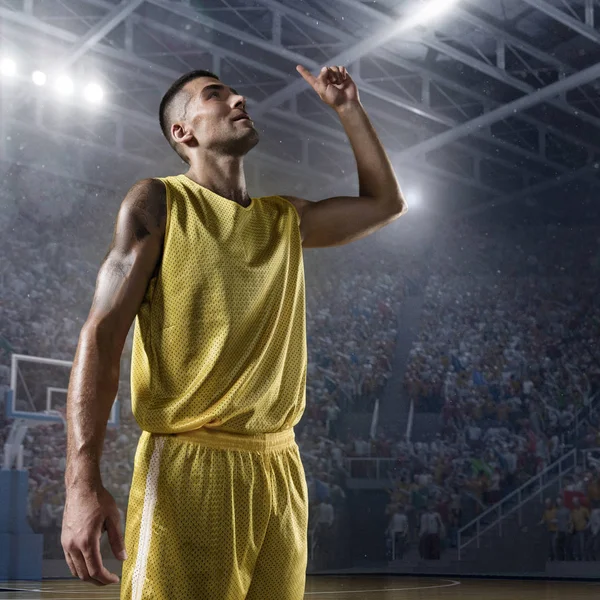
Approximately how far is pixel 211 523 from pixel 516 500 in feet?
24.8

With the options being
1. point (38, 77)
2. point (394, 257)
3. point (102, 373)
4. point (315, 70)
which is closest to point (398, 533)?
point (394, 257)

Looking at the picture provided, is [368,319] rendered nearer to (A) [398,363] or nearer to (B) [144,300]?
(A) [398,363]

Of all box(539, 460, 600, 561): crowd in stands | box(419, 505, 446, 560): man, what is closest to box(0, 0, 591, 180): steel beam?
box(539, 460, 600, 561): crowd in stands

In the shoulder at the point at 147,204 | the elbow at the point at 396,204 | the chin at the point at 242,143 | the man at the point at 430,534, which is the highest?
the chin at the point at 242,143

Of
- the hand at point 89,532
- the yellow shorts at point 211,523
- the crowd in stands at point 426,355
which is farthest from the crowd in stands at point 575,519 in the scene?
the hand at point 89,532

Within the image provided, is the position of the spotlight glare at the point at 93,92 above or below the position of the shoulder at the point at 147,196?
above

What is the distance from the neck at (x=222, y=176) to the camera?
1.39 metres

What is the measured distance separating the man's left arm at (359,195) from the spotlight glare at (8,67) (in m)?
Answer: 7.88

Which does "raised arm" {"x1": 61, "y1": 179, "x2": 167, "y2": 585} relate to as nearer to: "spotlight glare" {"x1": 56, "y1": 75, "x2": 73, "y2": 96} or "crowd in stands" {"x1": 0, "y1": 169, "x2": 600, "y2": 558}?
"crowd in stands" {"x1": 0, "y1": 169, "x2": 600, "y2": 558}

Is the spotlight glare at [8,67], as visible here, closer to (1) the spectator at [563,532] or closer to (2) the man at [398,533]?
(2) the man at [398,533]

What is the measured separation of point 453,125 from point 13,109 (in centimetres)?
475

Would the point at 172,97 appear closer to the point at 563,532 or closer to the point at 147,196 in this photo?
the point at 147,196

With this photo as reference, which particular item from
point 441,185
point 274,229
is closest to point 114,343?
point 274,229

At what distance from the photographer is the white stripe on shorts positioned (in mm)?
1155
